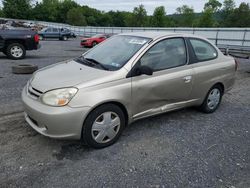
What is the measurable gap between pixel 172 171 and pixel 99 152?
3.30 ft

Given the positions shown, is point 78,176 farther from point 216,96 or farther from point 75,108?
point 216,96

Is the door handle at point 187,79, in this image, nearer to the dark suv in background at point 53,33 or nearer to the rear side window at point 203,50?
the rear side window at point 203,50

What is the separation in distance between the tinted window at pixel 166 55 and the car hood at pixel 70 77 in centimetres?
68

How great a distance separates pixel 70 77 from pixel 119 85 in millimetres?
680

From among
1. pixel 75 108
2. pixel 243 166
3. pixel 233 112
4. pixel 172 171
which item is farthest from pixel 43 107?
pixel 233 112

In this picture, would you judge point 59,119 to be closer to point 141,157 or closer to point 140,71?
point 141,157

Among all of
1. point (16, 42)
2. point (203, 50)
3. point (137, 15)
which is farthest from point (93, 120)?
point (137, 15)

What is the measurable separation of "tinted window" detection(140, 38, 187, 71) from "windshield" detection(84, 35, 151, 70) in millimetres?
194

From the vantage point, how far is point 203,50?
4531mm

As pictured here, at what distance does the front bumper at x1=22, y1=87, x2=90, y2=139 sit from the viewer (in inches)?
116

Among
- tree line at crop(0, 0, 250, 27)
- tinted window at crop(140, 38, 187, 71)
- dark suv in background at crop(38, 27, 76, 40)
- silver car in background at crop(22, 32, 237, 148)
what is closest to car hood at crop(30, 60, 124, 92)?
silver car in background at crop(22, 32, 237, 148)

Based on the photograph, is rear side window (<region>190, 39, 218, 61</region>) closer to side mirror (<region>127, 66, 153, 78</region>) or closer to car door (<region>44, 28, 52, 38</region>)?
side mirror (<region>127, 66, 153, 78</region>)

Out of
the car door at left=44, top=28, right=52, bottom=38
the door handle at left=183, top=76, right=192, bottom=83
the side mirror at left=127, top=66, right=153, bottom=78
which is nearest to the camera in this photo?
the side mirror at left=127, top=66, right=153, bottom=78

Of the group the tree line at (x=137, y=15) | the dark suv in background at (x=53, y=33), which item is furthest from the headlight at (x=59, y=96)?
the tree line at (x=137, y=15)
